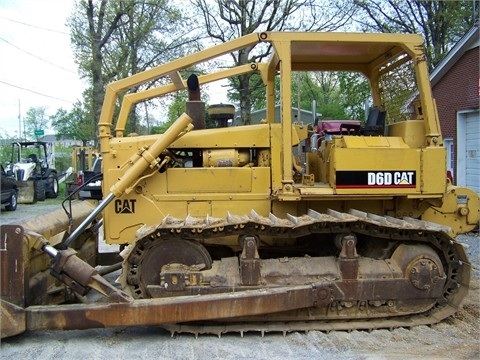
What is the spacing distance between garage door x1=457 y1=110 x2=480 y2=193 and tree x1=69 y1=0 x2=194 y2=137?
54.0 feet

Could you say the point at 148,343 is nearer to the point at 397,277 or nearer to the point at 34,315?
the point at 34,315

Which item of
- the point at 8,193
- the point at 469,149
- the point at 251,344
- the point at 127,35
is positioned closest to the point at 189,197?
the point at 251,344

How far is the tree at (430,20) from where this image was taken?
27.8m

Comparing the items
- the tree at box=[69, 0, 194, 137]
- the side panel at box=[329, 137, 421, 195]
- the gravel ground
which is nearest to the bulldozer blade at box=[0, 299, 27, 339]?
the gravel ground

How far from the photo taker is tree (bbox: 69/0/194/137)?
25047 millimetres

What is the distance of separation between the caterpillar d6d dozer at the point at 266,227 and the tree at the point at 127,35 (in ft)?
68.1

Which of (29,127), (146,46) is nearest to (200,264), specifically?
(146,46)

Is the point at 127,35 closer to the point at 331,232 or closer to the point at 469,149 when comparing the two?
the point at 469,149

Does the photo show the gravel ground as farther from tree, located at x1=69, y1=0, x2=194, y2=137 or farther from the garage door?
tree, located at x1=69, y1=0, x2=194, y2=137

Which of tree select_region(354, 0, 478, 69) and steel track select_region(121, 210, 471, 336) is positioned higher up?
tree select_region(354, 0, 478, 69)

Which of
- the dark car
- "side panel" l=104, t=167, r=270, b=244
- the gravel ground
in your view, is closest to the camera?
the gravel ground

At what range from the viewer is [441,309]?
16.4ft

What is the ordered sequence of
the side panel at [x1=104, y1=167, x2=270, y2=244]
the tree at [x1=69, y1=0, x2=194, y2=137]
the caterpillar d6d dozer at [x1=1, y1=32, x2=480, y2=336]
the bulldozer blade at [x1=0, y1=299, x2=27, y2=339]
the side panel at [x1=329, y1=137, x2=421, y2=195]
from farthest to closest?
the tree at [x1=69, y1=0, x2=194, y2=137]
the side panel at [x1=104, y1=167, x2=270, y2=244]
the side panel at [x1=329, y1=137, x2=421, y2=195]
the caterpillar d6d dozer at [x1=1, y1=32, x2=480, y2=336]
the bulldozer blade at [x1=0, y1=299, x2=27, y2=339]

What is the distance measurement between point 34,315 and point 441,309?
373cm
